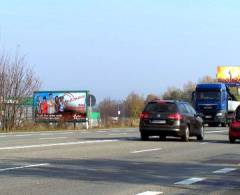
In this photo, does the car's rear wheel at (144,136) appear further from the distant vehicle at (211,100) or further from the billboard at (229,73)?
the billboard at (229,73)

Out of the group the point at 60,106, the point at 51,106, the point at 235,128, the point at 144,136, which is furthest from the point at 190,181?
the point at 51,106

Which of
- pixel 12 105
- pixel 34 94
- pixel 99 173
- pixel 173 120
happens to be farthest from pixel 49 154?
pixel 34 94

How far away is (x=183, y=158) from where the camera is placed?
17656mm

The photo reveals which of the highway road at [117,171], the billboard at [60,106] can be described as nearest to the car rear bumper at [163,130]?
the highway road at [117,171]

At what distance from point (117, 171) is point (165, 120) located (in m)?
12.6

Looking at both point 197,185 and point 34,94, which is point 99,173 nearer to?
point 197,185

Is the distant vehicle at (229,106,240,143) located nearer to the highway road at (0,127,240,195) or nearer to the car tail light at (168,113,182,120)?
the car tail light at (168,113,182,120)

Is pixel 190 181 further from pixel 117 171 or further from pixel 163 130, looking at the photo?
pixel 163 130

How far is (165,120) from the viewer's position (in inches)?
1032

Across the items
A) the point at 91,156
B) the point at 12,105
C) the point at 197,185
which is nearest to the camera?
the point at 197,185

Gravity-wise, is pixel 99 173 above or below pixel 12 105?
below

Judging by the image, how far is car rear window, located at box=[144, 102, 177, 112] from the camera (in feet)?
87.1

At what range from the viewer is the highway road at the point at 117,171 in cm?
1097

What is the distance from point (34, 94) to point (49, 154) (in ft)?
99.4
